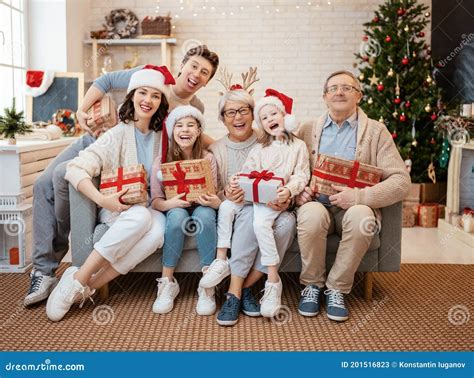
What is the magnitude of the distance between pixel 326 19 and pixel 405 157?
1.98 meters

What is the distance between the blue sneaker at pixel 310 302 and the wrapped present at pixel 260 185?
1.50 feet

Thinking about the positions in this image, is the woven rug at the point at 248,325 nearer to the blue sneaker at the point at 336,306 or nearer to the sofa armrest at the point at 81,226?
the blue sneaker at the point at 336,306

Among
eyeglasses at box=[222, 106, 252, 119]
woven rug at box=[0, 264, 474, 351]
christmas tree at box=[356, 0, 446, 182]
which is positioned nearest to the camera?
woven rug at box=[0, 264, 474, 351]

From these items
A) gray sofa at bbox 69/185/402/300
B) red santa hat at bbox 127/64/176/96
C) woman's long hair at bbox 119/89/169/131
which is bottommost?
gray sofa at bbox 69/185/402/300

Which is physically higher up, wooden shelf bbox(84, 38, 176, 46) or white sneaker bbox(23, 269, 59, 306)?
wooden shelf bbox(84, 38, 176, 46)

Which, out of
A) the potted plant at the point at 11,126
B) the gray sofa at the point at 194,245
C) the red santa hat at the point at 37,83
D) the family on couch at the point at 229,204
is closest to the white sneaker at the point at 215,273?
the family on couch at the point at 229,204

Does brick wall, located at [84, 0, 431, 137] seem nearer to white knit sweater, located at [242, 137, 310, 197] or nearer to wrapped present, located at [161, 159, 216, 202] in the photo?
white knit sweater, located at [242, 137, 310, 197]

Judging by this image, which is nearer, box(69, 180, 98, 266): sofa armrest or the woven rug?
the woven rug

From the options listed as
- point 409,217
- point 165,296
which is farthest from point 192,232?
point 409,217

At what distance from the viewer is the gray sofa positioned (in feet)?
9.44

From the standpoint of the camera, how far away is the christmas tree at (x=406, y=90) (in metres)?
4.95

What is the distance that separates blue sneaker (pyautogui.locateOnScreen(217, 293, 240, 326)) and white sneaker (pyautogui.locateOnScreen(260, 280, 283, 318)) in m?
0.12

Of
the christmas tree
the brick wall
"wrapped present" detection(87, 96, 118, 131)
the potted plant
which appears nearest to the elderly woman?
"wrapped present" detection(87, 96, 118, 131)

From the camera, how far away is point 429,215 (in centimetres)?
491
